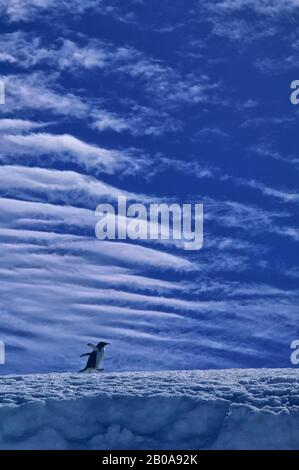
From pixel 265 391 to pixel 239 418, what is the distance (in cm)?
137

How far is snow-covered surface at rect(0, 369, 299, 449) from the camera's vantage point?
9688 mm

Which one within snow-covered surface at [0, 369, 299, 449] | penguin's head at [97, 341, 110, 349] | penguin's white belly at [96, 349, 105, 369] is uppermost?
penguin's head at [97, 341, 110, 349]

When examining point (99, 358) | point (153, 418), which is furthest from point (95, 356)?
point (153, 418)

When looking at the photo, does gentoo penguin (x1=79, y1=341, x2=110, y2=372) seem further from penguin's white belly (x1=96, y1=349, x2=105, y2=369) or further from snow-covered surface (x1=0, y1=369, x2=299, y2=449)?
snow-covered surface (x1=0, y1=369, x2=299, y2=449)

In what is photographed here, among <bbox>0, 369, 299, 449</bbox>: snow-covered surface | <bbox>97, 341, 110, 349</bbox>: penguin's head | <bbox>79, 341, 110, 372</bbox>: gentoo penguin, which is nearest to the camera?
<bbox>0, 369, 299, 449</bbox>: snow-covered surface

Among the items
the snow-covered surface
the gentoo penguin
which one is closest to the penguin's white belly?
the gentoo penguin

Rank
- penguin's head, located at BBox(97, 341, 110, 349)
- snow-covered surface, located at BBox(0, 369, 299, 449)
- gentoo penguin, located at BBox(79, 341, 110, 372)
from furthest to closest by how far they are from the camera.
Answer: penguin's head, located at BBox(97, 341, 110, 349) → gentoo penguin, located at BBox(79, 341, 110, 372) → snow-covered surface, located at BBox(0, 369, 299, 449)

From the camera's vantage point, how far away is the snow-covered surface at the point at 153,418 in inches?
381

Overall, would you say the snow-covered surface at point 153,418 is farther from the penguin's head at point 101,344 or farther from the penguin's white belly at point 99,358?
the penguin's head at point 101,344

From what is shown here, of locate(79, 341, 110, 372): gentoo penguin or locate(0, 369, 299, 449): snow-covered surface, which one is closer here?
locate(0, 369, 299, 449): snow-covered surface

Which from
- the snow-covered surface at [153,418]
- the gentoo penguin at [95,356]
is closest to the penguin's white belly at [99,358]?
the gentoo penguin at [95,356]

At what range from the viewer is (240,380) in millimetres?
12453
